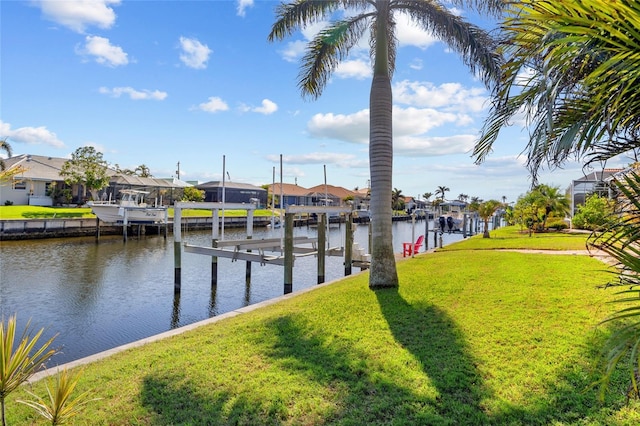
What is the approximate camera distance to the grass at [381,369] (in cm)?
399

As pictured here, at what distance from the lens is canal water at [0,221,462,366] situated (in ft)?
37.3

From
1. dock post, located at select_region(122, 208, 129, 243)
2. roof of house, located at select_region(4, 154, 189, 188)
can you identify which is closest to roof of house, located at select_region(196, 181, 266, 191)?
roof of house, located at select_region(4, 154, 189, 188)

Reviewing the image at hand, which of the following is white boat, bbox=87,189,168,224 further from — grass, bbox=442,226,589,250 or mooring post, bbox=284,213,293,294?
grass, bbox=442,226,589,250

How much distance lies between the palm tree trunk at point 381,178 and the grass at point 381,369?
150 centimetres

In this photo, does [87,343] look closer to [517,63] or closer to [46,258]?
[517,63]

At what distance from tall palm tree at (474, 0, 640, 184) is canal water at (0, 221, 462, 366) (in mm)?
10004

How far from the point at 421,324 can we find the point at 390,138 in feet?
16.2

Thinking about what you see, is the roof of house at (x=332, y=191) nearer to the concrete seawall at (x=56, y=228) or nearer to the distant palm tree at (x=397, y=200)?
the distant palm tree at (x=397, y=200)

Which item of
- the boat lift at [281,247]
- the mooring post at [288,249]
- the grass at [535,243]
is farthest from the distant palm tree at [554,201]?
the mooring post at [288,249]

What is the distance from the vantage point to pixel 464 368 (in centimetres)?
480

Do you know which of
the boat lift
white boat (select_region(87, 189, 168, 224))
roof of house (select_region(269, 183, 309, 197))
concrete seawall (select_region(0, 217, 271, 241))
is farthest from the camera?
roof of house (select_region(269, 183, 309, 197))

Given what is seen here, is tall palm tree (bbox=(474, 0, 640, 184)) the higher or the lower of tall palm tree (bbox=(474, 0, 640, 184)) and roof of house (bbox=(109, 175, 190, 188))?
the lower

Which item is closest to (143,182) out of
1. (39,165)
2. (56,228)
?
(39,165)

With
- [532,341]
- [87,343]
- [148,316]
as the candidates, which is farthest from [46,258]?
[532,341]
